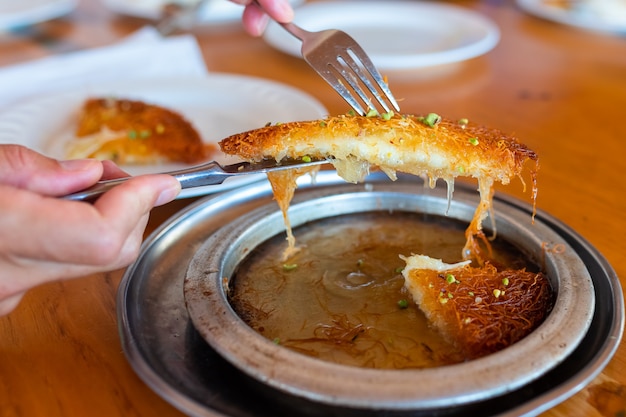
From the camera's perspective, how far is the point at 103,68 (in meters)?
2.19

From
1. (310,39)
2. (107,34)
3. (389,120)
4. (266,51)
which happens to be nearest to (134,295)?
(389,120)

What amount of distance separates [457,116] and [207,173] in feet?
3.68

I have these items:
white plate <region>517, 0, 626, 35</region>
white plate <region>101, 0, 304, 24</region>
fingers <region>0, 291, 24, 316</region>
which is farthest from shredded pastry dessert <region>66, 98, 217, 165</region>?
white plate <region>517, 0, 626, 35</region>

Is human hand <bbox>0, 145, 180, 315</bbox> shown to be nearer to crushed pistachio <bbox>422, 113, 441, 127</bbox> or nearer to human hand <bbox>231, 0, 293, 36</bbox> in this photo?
crushed pistachio <bbox>422, 113, 441, 127</bbox>

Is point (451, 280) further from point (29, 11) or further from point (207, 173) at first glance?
point (29, 11)

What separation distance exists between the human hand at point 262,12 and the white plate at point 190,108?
0.23 m

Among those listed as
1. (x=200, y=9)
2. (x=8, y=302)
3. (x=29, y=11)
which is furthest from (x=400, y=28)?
(x=8, y=302)

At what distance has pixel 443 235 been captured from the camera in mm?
1235

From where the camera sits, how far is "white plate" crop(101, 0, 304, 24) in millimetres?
2658

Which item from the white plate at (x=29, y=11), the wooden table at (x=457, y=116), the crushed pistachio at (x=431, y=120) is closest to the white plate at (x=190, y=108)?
the wooden table at (x=457, y=116)

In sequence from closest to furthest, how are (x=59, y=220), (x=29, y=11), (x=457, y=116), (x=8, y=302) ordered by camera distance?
1. (x=59, y=220)
2. (x=8, y=302)
3. (x=457, y=116)
4. (x=29, y=11)

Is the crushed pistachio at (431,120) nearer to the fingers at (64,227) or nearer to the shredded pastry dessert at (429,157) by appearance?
the shredded pastry dessert at (429,157)

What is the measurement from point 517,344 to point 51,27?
266 cm

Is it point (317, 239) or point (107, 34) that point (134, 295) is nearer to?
point (317, 239)
